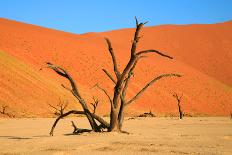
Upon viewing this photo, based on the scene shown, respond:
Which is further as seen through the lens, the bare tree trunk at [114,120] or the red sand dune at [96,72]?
the red sand dune at [96,72]

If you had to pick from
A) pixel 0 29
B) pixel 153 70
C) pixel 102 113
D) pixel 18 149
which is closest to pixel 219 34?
pixel 153 70

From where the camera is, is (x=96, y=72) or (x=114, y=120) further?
(x=96, y=72)

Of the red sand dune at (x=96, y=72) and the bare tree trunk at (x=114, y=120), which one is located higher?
the red sand dune at (x=96, y=72)

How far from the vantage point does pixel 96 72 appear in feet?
182

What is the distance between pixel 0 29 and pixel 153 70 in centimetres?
2338

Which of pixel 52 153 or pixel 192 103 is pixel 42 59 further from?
pixel 52 153

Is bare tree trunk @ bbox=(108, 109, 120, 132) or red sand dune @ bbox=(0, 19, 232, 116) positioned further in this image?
red sand dune @ bbox=(0, 19, 232, 116)

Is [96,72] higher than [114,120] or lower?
higher

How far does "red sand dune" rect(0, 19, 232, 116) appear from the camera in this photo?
40.2m

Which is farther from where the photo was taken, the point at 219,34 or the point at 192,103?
the point at 219,34

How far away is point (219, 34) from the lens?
96.1 metres

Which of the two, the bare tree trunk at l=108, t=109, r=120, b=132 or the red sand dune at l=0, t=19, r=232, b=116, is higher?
the red sand dune at l=0, t=19, r=232, b=116

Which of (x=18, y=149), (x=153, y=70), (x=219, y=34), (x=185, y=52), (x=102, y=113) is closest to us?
(x=18, y=149)

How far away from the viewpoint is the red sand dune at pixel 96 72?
132 feet
